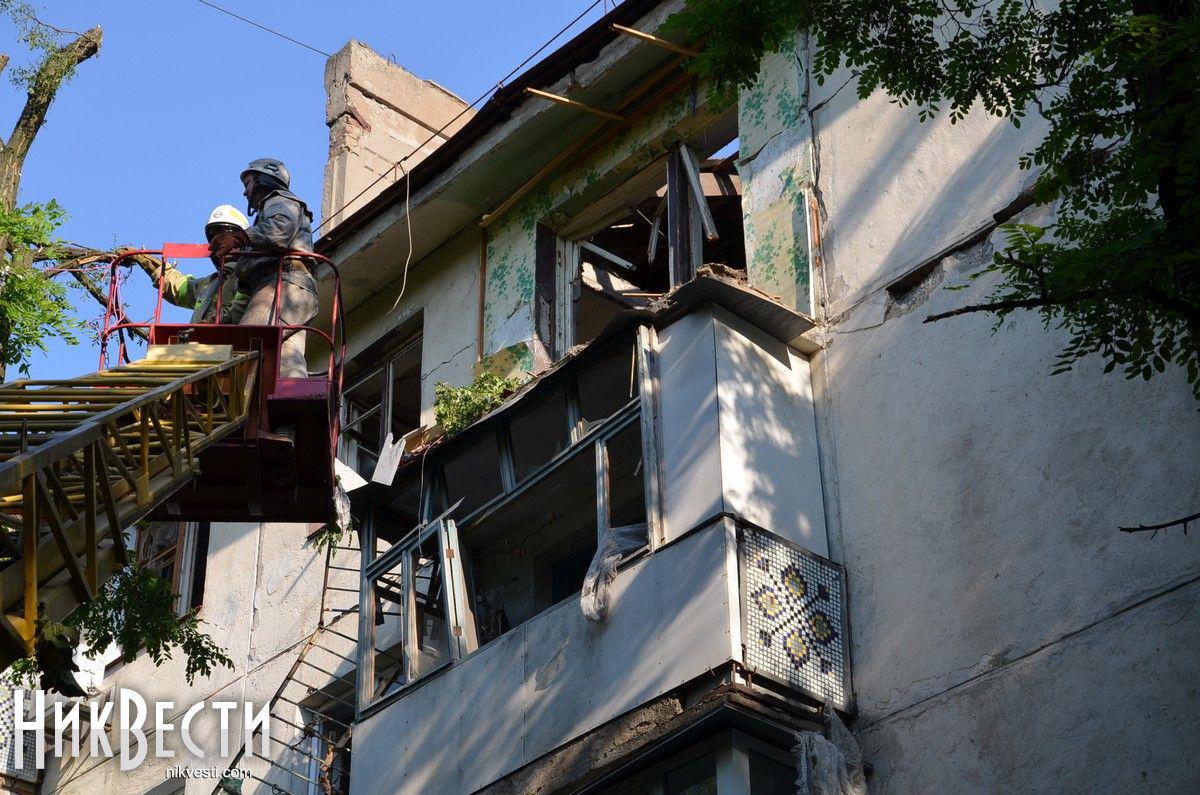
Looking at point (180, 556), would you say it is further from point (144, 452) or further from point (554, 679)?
point (144, 452)

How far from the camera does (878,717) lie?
382 inches

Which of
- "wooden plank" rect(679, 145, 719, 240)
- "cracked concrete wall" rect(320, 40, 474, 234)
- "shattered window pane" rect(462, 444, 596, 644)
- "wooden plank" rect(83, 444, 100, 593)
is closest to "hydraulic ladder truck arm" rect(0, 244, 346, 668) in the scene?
"wooden plank" rect(83, 444, 100, 593)

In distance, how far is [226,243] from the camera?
11797 millimetres

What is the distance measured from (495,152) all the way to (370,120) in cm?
555

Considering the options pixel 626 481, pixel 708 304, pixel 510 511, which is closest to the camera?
pixel 708 304

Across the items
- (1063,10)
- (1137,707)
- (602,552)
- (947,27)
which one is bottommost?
(1137,707)

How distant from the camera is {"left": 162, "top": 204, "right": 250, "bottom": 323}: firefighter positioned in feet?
39.1

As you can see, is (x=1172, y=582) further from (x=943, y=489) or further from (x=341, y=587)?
(x=341, y=587)

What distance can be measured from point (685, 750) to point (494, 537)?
3.89 meters

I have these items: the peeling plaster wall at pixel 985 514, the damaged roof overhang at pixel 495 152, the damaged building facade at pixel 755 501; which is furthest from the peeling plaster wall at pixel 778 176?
the damaged roof overhang at pixel 495 152

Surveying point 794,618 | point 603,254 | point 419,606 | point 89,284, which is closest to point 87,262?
point 89,284

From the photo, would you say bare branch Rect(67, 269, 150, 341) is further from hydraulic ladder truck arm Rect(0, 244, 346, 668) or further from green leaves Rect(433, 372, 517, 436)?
green leaves Rect(433, 372, 517, 436)

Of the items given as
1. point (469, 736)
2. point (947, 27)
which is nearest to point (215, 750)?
point (469, 736)

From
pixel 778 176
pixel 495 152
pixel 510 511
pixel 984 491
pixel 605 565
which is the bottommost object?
pixel 605 565
